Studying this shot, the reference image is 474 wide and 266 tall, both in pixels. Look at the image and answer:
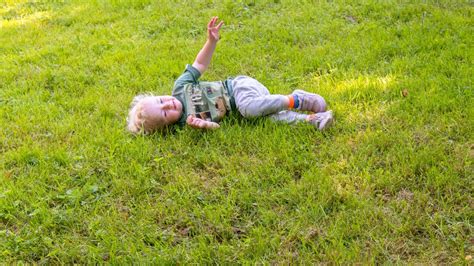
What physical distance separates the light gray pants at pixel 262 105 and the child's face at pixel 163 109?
0.52m

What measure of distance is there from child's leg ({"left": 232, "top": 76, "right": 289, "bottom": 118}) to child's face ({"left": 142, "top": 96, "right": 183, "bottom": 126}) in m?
0.52

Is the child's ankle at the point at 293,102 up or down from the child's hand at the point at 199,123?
up

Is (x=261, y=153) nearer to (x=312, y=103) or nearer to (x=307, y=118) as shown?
(x=307, y=118)

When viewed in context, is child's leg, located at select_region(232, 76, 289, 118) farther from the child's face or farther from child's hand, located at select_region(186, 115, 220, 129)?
the child's face

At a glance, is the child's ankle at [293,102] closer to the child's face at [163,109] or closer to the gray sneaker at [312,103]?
the gray sneaker at [312,103]

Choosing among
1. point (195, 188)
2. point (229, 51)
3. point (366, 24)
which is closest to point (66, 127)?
point (195, 188)

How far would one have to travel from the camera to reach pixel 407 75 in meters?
4.37

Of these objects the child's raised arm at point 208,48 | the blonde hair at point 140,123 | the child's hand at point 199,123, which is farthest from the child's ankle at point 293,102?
the blonde hair at point 140,123

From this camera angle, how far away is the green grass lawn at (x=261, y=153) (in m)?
2.76

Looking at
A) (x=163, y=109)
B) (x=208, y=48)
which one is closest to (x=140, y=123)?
(x=163, y=109)

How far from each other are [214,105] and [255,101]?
1.26ft

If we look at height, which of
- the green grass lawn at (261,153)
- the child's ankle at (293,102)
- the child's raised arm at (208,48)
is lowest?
the green grass lawn at (261,153)

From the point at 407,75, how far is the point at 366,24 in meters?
1.42

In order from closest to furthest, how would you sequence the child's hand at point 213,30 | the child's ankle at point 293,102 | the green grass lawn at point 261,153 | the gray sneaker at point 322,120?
1. the green grass lawn at point 261,153
2. the gray sneaker at point 322,120
3. the child's ankle at point 293,102
4. the child's hand at point 213,30
